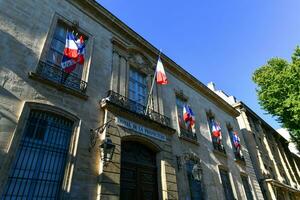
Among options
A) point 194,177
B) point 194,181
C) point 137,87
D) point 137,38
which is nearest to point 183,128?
point 194,181

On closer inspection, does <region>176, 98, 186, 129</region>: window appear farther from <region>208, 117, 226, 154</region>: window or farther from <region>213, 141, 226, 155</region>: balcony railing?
<region>213, 141, 226, 155</region>: balcony railing

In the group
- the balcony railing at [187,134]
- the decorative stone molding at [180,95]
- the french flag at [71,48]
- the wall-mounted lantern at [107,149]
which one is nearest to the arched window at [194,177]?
the balcony railing at [187,134]

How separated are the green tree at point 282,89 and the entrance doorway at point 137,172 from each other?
11.6 metres

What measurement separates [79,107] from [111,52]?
3.32m

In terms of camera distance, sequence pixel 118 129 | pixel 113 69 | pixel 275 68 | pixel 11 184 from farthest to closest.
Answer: pixel 275 68
pixel 113 69
pixel 118 129
pixel 11 184

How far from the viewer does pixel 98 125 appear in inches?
281

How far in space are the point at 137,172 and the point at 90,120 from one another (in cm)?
239

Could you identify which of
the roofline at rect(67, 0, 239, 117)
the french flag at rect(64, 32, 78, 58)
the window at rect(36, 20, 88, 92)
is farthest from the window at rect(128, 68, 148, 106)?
the french flag at rect(64, 32, 78, 58)

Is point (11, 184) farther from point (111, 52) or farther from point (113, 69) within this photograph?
point (111, 52)

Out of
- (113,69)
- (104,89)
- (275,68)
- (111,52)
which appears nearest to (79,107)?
(104,89)

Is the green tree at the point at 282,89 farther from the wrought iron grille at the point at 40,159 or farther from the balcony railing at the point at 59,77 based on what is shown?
the wrought iron grille at the point at 40,159

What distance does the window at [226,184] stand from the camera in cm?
1125

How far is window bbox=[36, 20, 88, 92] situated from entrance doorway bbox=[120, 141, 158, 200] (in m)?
2.63

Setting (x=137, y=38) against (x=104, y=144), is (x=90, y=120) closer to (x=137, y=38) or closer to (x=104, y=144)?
(x=104, y=144)
